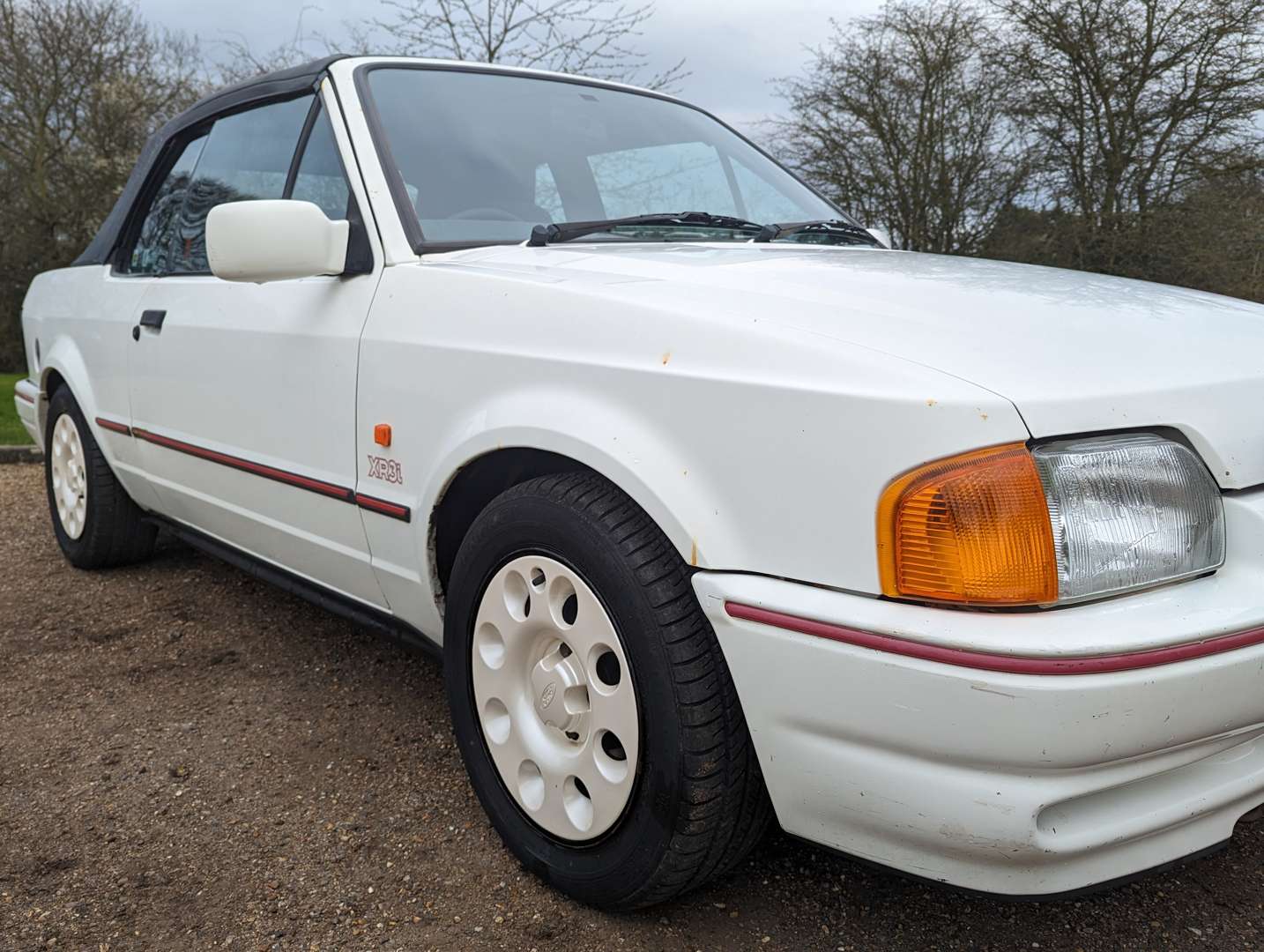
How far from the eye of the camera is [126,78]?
A: 1745cm

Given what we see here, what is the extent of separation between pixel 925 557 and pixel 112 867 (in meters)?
1.70

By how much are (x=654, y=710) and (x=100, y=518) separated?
304cm

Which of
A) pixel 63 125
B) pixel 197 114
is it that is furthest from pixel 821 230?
pixel 63 125

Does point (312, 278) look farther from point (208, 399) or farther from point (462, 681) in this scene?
point (462, 681)

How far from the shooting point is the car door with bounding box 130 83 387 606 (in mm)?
2375

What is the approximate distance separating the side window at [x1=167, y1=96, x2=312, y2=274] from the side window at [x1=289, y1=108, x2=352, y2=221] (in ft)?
0.33

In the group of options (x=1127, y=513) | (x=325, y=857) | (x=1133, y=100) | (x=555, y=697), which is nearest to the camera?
(x=1127, y=513)

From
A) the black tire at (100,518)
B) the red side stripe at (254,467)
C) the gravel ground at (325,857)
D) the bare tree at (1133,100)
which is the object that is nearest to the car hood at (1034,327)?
the red side stripe at (254,467)

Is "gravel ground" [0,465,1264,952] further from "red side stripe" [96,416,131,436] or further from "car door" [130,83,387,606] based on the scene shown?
"red side stripe" [96,416,131,436]

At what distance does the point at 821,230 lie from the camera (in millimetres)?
2756

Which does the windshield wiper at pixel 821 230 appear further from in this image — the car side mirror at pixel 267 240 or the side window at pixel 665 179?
the car side mirror at pixel 267 240

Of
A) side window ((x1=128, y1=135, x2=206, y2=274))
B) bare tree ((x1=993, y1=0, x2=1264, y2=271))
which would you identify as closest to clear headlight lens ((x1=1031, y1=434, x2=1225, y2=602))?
side window ((x1=128, y1=135, x2=206, y2=274))

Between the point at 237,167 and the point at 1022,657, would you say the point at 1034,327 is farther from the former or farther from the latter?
the point at 237,167

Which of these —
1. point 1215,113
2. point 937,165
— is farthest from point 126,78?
point 1215,113
